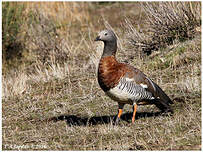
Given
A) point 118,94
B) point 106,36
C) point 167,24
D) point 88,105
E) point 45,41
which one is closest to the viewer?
point 118,94

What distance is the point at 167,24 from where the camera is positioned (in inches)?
427

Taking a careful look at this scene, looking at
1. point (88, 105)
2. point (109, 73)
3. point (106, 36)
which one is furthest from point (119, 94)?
point (88, 105)

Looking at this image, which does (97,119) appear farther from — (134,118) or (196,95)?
(196,95)

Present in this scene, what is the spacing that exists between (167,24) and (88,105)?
3.50 metres

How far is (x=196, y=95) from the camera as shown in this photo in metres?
8.08

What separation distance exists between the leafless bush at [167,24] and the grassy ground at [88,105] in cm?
29

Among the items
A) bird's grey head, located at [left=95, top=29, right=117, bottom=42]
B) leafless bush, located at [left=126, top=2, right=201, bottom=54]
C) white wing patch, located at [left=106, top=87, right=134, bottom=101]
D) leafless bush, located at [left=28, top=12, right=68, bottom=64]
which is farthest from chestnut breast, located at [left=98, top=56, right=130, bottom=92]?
leafless bush, located at [left=28, top=12, right=68, bottom=64]

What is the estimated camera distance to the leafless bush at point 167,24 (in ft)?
35.3

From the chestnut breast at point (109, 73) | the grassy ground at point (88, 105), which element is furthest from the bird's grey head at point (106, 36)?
the grassy ground at point (88, 105)

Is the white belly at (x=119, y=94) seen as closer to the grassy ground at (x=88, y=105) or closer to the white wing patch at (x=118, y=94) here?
the white wing patch at (x=118, y=94)

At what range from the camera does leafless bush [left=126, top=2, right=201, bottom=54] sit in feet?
35.3

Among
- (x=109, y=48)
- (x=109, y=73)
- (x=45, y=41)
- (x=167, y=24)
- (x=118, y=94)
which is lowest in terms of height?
(x=118, y=94)

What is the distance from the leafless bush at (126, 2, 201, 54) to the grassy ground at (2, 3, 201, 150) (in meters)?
0.29

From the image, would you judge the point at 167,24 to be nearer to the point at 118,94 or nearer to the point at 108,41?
the point at 108,41
